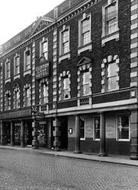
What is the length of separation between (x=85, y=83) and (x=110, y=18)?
4.83 metres

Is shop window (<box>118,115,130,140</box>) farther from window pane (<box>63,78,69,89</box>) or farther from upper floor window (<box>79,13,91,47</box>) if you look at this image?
window pane (<box>63,78,69,89</box>)

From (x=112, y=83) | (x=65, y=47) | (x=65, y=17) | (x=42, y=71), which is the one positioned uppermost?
(x=65, y=17)

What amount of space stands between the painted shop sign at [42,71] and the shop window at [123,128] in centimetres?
963

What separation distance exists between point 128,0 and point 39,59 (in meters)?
12.5

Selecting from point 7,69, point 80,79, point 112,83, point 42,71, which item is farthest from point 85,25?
point 7,69

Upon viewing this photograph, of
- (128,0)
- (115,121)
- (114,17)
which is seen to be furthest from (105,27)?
(115,121)

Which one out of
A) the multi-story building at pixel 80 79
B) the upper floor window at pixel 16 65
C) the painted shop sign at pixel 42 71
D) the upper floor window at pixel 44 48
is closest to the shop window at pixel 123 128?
the multi-story building at pixel 80 79

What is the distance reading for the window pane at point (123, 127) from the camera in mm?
22578

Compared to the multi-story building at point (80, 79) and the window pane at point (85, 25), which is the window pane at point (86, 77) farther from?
the window pane at point (85, 25)

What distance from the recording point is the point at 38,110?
32406 millimetres

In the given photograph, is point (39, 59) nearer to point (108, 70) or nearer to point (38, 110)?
point (38, 110)

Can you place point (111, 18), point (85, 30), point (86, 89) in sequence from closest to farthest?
point (111, 18), point (86, 89), point (85, 30)

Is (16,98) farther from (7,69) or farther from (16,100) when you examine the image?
(7,69)

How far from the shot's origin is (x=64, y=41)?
95.3 feet
